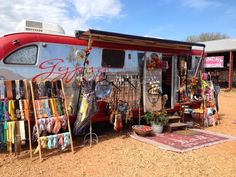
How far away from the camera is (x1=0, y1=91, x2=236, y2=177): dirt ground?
4.05m

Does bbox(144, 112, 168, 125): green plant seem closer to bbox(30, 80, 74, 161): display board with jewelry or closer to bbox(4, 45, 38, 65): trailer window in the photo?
bbox(30, 80, 74, 161): display board with jewelry

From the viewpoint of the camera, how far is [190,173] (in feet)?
13.3

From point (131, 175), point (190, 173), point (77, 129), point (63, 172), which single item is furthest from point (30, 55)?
point (190, 173)

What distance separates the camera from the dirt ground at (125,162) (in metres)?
4.05

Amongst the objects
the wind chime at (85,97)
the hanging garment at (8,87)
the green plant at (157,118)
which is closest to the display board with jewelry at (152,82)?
the green plant at (157,118)

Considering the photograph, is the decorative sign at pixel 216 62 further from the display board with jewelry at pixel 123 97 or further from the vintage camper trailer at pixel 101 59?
the display board with jewelry at pixel 123 97

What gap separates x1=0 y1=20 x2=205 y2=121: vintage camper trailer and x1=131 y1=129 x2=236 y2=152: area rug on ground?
929mm

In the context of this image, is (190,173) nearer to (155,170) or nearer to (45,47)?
(155,170)

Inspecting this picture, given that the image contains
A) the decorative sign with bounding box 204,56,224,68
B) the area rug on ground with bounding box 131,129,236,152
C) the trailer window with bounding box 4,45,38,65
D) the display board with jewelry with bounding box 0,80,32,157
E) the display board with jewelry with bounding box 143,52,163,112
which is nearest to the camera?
the display board with jewelry with bounding box 0,80,32,157

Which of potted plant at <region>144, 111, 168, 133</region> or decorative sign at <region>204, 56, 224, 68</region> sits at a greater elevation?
decorative sign at <region>204, 56, 224, 68</region>

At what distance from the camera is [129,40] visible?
19.7 feet

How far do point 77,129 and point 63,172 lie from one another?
1377 millimetres

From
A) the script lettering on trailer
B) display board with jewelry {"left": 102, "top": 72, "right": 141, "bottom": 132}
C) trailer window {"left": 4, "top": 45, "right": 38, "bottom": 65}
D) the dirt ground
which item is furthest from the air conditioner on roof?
the dirt ground

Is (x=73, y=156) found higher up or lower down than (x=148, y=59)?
lower down
